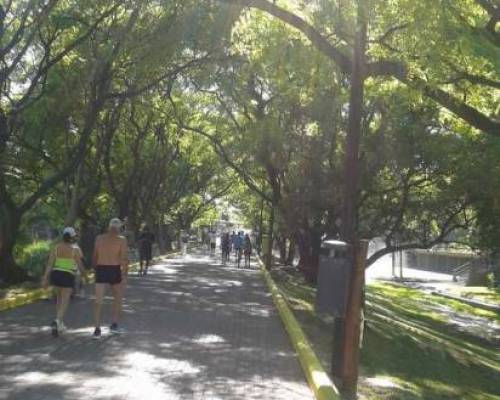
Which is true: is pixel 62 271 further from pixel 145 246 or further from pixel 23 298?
pixel 145 246

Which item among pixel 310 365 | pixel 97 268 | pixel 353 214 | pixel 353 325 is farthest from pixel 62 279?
pixel 353 325

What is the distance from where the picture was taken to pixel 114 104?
80.7 feet

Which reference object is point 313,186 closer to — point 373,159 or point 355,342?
point 373,159

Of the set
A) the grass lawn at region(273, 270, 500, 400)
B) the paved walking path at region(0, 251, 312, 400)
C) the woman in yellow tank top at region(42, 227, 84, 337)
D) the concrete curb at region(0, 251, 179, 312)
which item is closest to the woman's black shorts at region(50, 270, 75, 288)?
the woman in yellow tank top at region(42, 227, 84, 337)

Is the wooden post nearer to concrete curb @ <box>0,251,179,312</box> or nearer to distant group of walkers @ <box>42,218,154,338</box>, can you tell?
distant group of walkers @ <box>42,218,154,338</box>

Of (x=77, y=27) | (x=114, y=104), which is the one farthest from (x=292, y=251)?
(x=77, y=27)

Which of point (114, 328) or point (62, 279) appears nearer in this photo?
point (62, 279)

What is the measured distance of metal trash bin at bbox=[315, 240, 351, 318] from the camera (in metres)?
8.52

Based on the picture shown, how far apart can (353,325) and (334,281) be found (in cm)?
53

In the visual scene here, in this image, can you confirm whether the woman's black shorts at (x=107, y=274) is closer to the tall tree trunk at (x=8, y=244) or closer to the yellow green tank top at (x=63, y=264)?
the yellow green tank top at (x=63, y=264)

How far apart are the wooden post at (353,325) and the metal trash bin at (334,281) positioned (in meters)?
0.08

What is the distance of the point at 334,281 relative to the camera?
8.59m

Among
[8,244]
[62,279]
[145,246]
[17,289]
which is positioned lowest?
[17,289]

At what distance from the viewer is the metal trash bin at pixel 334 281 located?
8.52 meters
